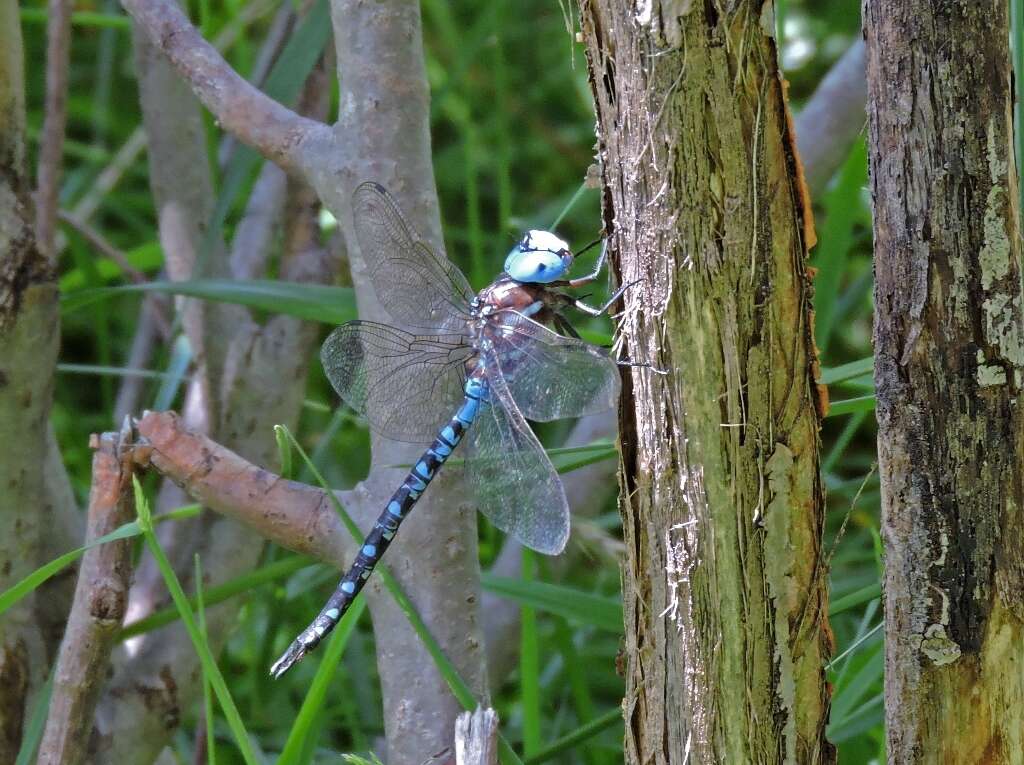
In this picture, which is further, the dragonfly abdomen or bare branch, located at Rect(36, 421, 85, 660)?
bare branch, located at Rect(36, 421, 85, 660)

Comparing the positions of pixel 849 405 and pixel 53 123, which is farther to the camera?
pixel 53 123

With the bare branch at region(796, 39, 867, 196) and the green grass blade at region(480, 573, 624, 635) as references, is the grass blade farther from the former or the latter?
the bare branch at region(796, 39, 867, 196)

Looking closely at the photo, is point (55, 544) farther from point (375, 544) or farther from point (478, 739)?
point (478, 739)

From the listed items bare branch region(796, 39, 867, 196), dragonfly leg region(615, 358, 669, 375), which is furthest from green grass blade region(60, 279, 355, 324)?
bare branch region(796, 39, 867, 196)

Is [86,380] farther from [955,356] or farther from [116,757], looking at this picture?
[955,356]

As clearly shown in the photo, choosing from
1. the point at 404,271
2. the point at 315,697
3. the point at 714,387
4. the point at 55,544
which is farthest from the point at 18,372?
the point at 714,387

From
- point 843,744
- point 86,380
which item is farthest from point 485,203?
point 843,744
